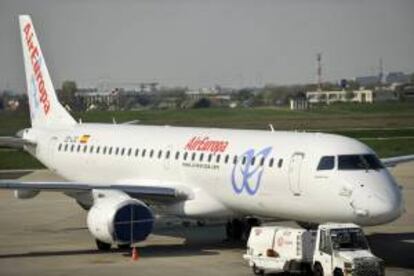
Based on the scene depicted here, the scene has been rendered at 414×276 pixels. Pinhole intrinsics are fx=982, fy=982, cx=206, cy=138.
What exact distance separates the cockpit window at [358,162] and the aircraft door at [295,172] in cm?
132

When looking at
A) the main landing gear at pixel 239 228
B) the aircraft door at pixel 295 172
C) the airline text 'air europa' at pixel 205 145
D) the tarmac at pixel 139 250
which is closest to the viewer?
the tarmac at pixel 139 250

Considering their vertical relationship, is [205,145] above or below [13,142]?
above

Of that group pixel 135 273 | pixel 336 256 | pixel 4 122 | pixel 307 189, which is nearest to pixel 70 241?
pixel 135 273

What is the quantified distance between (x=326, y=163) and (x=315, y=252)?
3.53 m

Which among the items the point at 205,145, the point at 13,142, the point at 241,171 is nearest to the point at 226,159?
the point at 241,171

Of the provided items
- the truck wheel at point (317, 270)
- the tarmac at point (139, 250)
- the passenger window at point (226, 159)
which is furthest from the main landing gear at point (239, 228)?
the truck wheel at point (317, 270)

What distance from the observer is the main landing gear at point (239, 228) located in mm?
35219

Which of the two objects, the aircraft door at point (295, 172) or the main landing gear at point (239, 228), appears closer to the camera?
the aircraft door at point (295, 172)

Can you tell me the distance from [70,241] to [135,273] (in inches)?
317

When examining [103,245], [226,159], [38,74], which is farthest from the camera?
[38,74]

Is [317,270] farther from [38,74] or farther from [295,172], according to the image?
[38,74]

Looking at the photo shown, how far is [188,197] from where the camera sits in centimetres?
3394

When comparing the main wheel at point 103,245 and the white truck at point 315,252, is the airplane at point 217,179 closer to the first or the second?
the main wheel at point 103,245

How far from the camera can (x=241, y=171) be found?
32.1m
